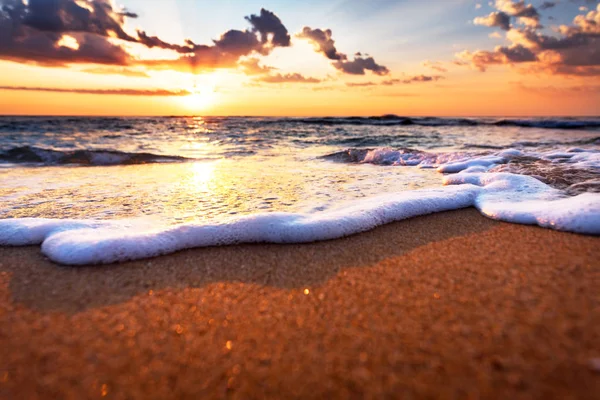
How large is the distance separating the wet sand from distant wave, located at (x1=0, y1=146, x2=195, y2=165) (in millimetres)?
6525

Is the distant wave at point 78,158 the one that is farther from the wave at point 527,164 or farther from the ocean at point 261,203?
the wave at point 527,164

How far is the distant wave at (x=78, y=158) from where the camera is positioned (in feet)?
25.9

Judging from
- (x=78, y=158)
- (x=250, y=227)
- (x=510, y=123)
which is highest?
(x=250, y=227)

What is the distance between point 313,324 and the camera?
1.36m

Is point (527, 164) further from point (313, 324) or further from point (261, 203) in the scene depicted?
point (313, 324)

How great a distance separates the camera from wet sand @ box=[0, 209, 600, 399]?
1.06 meters

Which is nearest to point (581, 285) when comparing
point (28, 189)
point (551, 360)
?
point (551, 360)

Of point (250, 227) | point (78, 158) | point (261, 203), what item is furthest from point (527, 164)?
point (78, 158)

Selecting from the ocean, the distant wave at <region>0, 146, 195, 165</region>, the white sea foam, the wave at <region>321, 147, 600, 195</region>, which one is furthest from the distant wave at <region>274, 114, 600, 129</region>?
the white sea foam

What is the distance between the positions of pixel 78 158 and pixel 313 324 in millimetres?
9190

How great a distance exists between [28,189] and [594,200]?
18.6ft

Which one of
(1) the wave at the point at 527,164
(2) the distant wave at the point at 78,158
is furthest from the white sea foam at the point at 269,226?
(2) the distant wave at the point at 78,158

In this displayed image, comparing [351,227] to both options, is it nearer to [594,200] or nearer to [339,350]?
[339,350]

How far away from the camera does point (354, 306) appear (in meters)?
1.47
